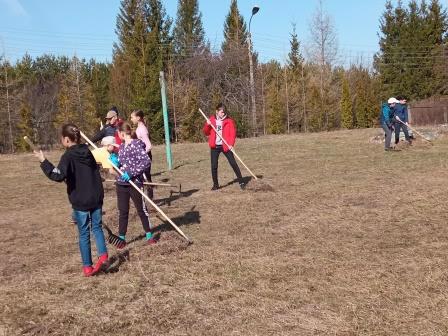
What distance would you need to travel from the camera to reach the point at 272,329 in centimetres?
368

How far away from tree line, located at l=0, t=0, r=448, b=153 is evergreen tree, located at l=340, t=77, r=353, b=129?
0.21 ft

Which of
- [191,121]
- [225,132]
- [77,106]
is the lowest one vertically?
[225,132]

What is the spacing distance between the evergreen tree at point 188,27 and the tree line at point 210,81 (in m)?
0.07

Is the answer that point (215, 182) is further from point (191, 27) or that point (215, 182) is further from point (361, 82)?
point (191, 27)

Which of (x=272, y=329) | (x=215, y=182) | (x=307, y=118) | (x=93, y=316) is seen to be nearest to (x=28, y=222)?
(x=215, y=182)

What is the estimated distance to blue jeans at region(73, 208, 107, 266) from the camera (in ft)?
16.6

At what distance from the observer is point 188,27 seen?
36.4 metres

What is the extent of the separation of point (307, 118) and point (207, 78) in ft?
23.7

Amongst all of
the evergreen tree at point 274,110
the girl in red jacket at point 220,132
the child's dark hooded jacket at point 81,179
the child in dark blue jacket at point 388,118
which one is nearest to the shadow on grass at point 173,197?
the girl in red jacket at point 220,132

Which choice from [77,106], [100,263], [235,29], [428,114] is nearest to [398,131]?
[428,114]

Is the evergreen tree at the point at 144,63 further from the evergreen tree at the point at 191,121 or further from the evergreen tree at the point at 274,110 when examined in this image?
the evergreen tree at the point at 274,110

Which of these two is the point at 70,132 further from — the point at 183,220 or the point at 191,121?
the point at 191,121

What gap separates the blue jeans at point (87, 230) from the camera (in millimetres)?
5051

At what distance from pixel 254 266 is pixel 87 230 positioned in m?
1.79
